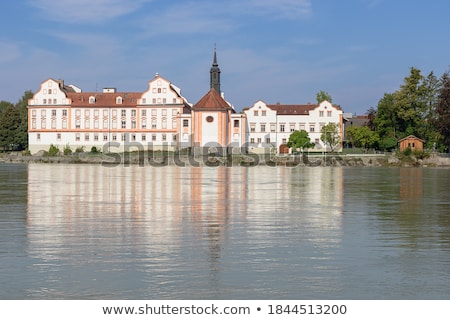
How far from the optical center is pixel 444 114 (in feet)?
255

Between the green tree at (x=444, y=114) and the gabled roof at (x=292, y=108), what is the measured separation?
23338 millimetres

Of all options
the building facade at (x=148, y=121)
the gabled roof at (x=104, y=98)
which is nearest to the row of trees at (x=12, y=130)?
the building facade at (x=148, y=121)

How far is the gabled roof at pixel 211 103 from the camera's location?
94750mm

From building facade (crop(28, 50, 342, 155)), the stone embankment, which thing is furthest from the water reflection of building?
building facade (crop(28, 50, 342, 155))

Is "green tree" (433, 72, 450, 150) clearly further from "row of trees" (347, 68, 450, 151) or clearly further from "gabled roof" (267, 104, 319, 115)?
"gabled roof" (267, 104, 319, 115)

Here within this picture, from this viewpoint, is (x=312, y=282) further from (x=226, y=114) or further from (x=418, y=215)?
(x=226, y=114)

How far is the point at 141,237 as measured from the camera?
47.8ft

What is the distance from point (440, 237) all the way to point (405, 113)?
250 feet

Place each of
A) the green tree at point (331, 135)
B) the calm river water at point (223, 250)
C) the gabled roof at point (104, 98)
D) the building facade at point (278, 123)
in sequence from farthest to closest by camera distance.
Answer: the gabled roof at point (104, 98), the building facade at point (278, 123), the green tree at point (331, 135), the calm river water at point (223, 250)

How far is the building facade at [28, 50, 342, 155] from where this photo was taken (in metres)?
97.7

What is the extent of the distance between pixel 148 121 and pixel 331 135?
27.8 meters

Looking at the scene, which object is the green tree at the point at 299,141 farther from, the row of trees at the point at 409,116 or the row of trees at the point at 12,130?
the row of trees at the point at 12,130

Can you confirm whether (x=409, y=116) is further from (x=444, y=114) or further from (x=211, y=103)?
(x=211, y=103)
